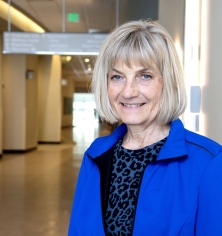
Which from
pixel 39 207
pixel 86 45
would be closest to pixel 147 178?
pixel 39 207

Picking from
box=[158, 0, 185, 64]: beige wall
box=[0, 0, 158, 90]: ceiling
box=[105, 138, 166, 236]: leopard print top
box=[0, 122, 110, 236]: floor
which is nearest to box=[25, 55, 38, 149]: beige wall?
box=[0, 122, 110, 236]: floor

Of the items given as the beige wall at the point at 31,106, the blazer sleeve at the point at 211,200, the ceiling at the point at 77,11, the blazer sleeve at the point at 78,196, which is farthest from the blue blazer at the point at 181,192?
the beige wall at the point at 31,106

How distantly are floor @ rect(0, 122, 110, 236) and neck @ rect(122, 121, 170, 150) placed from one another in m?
3.82

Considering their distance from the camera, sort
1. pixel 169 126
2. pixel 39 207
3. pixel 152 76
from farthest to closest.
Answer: pixel 39 207, pixel 169 126, pixel 152 76

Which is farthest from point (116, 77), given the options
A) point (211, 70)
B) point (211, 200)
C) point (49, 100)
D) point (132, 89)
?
point (49, 100)

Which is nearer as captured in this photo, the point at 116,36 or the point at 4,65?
the point at 116,36

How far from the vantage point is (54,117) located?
17875mm

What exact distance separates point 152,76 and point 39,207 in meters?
5.37

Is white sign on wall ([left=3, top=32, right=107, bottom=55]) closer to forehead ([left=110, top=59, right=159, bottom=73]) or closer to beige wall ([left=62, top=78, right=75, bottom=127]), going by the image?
forehead ([left=110, top=59, right=159, bottom=73])

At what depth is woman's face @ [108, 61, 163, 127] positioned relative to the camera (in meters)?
1.39

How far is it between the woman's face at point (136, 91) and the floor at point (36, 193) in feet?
12.9

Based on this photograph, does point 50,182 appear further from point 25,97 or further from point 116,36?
point 116,36

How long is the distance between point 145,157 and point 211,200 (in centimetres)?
32

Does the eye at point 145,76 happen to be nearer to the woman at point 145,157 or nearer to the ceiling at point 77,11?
the woman at point 145,157
